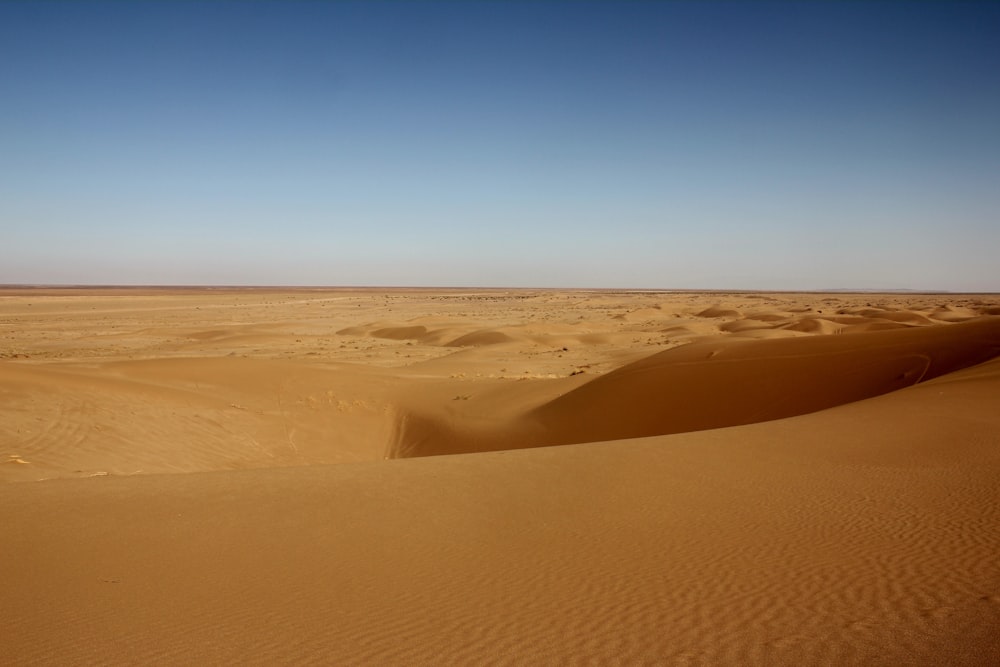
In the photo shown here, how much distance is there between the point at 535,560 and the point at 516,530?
92cm

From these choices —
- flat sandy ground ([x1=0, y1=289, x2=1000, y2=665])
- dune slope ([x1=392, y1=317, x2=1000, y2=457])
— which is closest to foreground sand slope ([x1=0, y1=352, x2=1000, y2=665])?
flat sandy ground ([x1=0, y1=289, x2=1000, y2=665])

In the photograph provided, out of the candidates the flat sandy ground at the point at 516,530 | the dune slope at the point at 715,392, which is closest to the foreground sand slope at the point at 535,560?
the flat sandy ground at the point at 516,530

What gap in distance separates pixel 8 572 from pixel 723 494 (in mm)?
7251

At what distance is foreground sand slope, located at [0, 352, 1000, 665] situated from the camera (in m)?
4.24

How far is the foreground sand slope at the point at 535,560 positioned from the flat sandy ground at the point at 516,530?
0.03 meters

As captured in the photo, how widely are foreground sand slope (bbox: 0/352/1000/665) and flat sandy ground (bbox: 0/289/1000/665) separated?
0.03 m

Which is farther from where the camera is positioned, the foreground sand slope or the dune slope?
the dune slope

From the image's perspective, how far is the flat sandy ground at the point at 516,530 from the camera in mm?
4316

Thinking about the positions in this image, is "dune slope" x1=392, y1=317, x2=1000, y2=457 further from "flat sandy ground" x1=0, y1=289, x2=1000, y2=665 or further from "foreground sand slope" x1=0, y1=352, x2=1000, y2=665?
"foreground sand slope" x1=0, y1=352, x2=1000, y2=665

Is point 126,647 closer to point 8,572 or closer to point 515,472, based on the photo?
point 8,572

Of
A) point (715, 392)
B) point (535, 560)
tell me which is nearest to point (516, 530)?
point (535, 560)

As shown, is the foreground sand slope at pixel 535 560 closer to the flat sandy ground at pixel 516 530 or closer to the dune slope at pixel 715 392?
the flat sandy ground at pixel 516 530

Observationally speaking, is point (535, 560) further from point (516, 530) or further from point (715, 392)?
point (715, 392)

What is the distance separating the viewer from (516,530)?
678 cm
